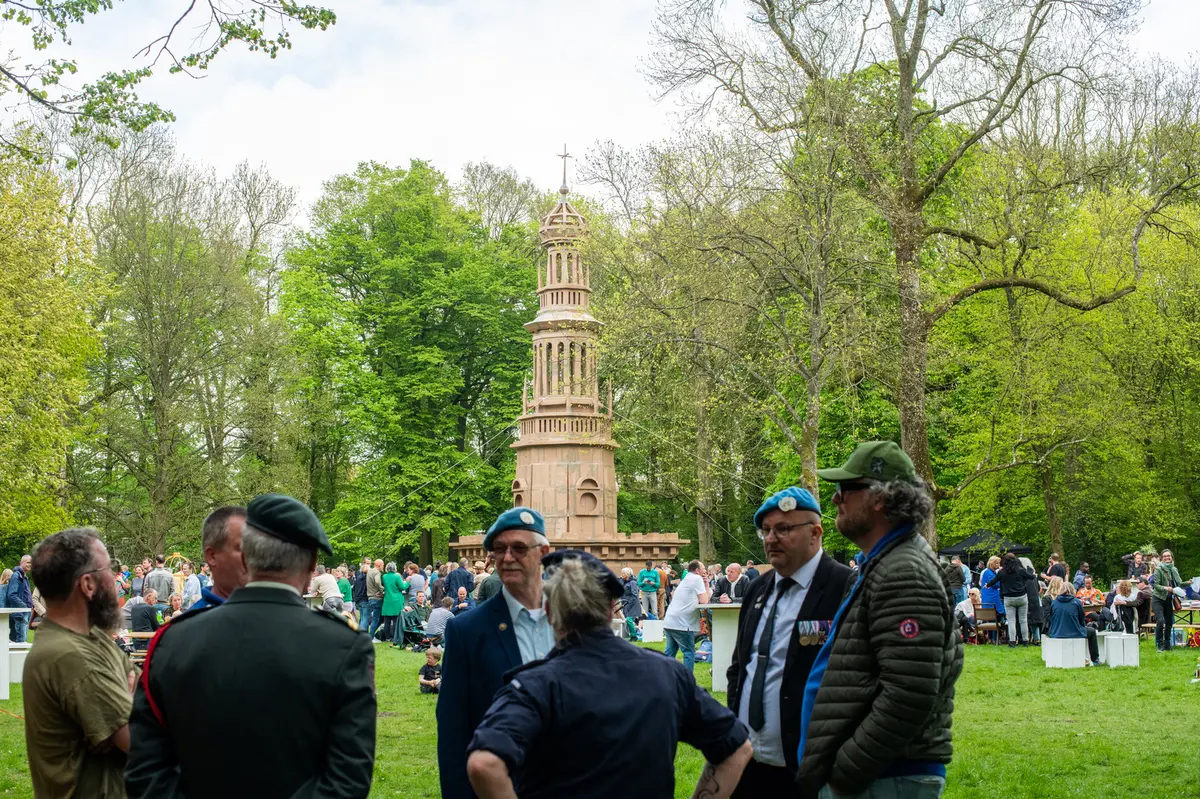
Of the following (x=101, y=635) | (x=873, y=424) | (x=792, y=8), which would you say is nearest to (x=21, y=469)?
(x=792, y=8)

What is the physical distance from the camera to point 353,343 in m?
44.3

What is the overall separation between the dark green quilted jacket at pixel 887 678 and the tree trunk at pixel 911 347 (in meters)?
16.7

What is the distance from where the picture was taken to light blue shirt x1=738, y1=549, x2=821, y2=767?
5109 millimetres

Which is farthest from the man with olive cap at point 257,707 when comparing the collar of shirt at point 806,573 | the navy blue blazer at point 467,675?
the collar of shirt at point 806,573

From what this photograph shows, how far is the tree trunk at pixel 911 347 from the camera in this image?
20844mm

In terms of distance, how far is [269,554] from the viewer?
3.58 m

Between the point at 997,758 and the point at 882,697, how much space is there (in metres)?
6.83

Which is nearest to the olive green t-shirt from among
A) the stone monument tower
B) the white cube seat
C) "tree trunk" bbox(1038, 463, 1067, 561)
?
the white cube seat

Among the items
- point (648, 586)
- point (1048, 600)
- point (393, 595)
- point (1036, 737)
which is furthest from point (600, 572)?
point (648, 586)

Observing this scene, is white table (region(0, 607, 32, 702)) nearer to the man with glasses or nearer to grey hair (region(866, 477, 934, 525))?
the man with glasses

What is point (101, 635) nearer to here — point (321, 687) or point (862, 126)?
point (321, 687)

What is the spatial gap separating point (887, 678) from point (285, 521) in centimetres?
208

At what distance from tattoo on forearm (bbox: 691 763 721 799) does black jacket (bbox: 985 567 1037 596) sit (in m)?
19.8

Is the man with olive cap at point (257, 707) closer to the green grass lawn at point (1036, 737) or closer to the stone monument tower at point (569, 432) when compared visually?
the green grass lawn at point (1036, 737)
